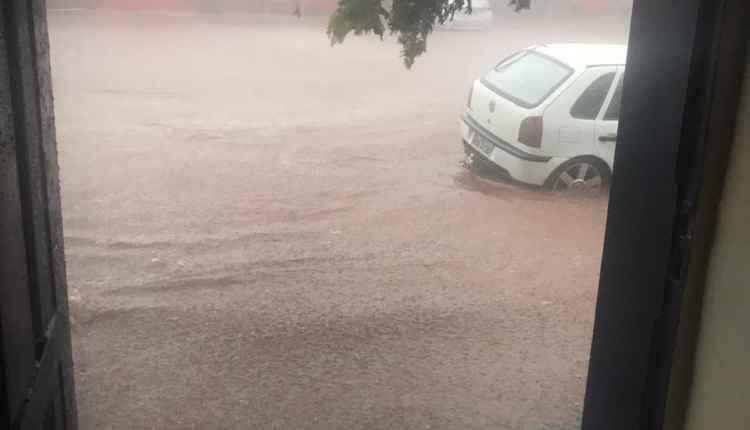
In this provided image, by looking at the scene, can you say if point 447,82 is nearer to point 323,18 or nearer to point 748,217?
point 323,18

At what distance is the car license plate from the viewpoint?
9539mm

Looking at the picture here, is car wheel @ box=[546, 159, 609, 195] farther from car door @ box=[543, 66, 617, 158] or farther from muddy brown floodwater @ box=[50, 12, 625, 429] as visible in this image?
car door @ box=[543, 66, 617, 158]

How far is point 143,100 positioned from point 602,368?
1367cm

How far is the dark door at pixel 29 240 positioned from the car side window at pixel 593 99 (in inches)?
281

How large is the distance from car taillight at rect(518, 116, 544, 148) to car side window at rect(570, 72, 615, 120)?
0.37 meters

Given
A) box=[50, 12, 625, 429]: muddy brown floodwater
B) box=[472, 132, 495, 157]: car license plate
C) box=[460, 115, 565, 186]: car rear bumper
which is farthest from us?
box=[472, 132, 495, 157]: car license plate

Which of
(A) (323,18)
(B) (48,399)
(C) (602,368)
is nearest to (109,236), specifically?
(B) (48,399)

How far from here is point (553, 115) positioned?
8.73 metres

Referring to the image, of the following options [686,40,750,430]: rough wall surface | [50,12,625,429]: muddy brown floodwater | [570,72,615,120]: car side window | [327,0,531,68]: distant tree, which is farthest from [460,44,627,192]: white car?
[686,40,750,430]: rough wall surface

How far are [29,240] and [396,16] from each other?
5.77 ft

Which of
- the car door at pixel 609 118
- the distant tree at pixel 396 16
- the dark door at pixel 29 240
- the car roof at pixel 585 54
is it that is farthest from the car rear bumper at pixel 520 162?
the dark door at pixel 29 240

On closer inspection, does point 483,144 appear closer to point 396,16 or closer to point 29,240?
point 396,16

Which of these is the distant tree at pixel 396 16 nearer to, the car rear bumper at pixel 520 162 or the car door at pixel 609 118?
the car door at pixel 609 118

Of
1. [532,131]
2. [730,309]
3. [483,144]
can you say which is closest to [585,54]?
[532,131]
